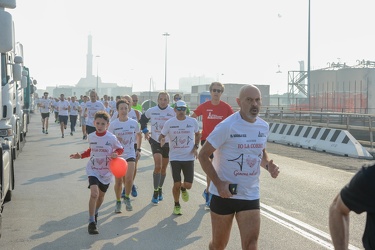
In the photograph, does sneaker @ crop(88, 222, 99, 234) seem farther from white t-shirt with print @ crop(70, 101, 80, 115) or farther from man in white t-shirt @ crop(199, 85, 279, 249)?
white t-shirt with print @ crop(70, 101, 80, 115)

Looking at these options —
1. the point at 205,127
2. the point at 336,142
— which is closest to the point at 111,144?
the point at 205,127

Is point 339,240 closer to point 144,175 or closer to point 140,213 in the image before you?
point 140,213

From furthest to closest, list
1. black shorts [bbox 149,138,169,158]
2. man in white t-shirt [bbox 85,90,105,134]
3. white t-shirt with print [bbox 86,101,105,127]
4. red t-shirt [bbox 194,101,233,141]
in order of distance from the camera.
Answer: white t-shirt with print [bbox 86,101,105,127] < man in white t-shirt [bbox 85,90,105,134] < black shorts [bbox 149,138,169,158] < red t-shirt [bbox 194,101,233,141]

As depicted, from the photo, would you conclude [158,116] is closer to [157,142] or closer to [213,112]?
[157,142]

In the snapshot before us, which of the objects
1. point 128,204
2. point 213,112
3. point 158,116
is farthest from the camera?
point 158,116

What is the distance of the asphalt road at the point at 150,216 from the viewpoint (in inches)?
281

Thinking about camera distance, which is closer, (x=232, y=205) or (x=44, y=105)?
(x=232, y=205)

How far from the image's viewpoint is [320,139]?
2036 centimetres

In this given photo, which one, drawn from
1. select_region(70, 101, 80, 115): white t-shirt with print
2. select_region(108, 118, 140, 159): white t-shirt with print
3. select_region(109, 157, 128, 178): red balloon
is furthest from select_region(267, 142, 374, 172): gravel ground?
select_region(70, 101, 80, 115): white t-shirt with print

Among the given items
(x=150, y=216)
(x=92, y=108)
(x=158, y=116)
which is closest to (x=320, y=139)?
(x=92, y=108)

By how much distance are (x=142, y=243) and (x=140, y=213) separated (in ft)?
6.49

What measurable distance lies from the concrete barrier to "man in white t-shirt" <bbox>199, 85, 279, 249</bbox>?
13.1 m

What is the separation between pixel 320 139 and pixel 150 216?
41.6 feet

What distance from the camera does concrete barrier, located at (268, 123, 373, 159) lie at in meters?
17.9
